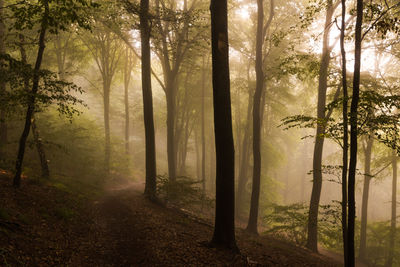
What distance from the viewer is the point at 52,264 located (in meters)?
5.54

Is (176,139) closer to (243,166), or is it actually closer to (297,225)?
(243,166)

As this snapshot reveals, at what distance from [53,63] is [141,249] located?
20631 mm

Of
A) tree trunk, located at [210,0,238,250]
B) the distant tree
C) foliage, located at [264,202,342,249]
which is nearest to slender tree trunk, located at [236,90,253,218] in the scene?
foliage, located at [264,202,342,249]

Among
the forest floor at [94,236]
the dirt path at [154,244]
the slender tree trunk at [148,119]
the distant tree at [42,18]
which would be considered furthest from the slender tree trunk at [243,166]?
the distant tree at [42,18]

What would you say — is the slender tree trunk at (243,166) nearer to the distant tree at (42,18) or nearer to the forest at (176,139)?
the forest at (176,139)

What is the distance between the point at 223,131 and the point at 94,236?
4.98 m

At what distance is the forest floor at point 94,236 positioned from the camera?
5.89 m

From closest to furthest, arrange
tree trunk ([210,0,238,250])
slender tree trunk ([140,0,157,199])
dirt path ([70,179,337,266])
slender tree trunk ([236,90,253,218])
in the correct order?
dirt path ([70,179,337,266]), tree trunk ([210,0,238,250]), slender tree trunk ([140,0,157,199]), slender tree trunk ([236,90,253,218])

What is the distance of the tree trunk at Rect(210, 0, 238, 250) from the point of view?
732cm

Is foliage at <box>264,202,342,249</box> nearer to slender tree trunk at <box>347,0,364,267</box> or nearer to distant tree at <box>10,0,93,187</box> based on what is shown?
slender tree trunk at <box>347,0,364,267</box>

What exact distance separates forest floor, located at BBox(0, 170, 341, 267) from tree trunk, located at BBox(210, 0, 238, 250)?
817mm

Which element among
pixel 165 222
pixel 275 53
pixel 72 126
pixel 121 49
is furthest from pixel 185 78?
pixel 165 222

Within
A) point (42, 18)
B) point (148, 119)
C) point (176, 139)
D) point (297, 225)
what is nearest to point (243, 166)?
point (176, 139)

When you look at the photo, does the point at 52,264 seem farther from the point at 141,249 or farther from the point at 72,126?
the point at 72,126
